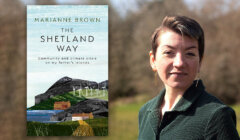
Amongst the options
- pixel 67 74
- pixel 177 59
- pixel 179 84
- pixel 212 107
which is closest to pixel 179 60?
pixel 177 59

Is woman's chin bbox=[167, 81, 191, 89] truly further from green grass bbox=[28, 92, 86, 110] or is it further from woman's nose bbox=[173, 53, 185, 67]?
green grass bbox=[28, 92, 86, 110]

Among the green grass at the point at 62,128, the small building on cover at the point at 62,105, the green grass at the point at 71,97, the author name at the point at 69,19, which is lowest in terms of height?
the green grass at the point at 62,128

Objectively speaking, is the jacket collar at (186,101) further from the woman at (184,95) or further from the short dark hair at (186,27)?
the short dark hair at (186,27)

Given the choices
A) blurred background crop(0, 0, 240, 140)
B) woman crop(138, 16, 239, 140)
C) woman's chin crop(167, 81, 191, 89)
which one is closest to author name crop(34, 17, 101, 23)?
woman crop(138, 16, 239, 140)

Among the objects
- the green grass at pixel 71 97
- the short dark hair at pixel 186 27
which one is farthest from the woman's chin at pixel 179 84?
the green grass at pixel 71 97

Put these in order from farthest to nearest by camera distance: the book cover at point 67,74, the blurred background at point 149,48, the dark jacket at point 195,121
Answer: the blurred background at point 149,48
the book cover at point 67,74
the dark jacket at point 195,121

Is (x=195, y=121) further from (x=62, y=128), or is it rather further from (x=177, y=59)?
(x=62, y=128)
